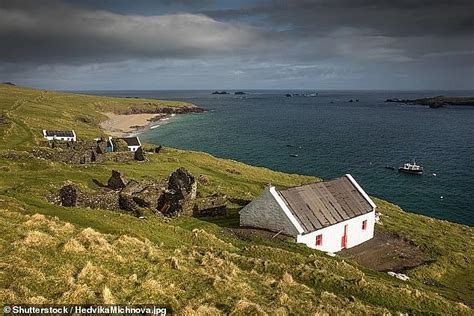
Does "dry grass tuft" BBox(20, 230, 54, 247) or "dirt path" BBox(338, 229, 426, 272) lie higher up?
"dry grass tuft" BBox(20, 230, 54, 247)

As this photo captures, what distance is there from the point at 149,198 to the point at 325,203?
64.4ft

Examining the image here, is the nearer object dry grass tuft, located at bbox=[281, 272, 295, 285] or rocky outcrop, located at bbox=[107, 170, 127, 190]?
dry grass tuft, located at bbox=[281, 272, 295, 285]

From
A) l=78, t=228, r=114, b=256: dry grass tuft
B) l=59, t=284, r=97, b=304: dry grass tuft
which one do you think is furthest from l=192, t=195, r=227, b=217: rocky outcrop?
l=59, t=284, r=97, b=304: dry grass tuft

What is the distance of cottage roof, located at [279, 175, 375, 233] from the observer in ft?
142

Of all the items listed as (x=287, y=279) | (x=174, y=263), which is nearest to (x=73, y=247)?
(x=174, y=263)

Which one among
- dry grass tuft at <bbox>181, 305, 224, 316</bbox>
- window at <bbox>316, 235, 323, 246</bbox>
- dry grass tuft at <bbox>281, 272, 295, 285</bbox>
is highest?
dry grass tuft at <bbox>181, 305, 224, 316</bbox>

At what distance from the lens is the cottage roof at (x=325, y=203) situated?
4325 centimetres

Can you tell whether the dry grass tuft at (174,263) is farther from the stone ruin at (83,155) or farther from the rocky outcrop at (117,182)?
the stone ruin at (83,155)

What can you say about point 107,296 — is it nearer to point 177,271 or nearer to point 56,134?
point 177,271

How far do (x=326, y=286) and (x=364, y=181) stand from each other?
3294 inches

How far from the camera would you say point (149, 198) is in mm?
43938

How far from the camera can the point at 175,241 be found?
3172 centimetres

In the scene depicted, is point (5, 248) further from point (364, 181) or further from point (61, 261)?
point (364, 181)

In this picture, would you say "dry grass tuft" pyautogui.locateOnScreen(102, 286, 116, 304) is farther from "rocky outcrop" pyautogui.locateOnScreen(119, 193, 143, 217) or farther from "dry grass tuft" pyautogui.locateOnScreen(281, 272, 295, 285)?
"rocky outcrop" pyautogui.locateOnScreen(119, 193, 143, 217)
